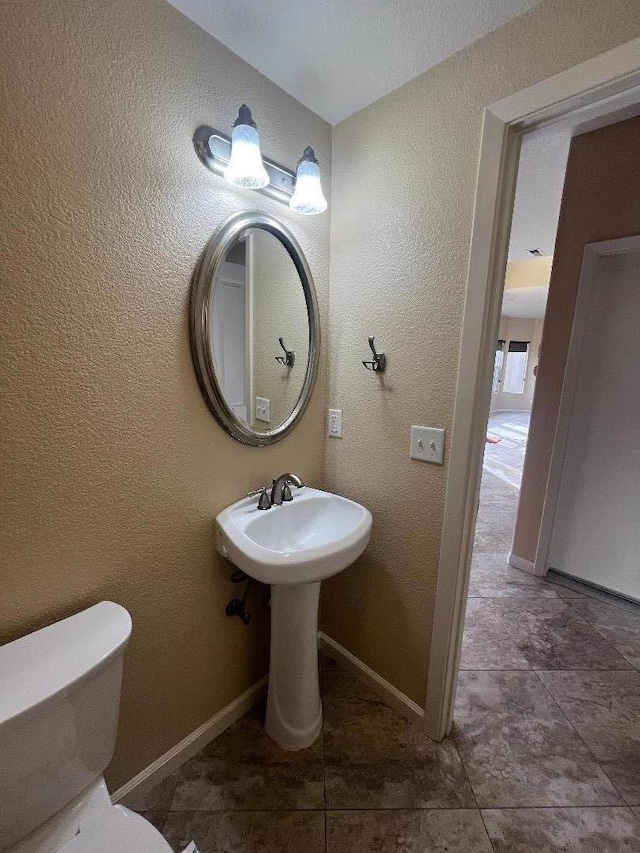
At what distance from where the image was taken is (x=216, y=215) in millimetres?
1090

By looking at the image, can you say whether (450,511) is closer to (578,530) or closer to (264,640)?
(264,640)

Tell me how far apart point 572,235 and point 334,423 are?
1.81m

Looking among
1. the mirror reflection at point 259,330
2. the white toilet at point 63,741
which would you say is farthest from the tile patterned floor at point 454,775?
the mirror reflection at point 259,330

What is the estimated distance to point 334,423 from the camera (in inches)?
60.7

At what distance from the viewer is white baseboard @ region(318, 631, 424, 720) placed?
1401 millimetres

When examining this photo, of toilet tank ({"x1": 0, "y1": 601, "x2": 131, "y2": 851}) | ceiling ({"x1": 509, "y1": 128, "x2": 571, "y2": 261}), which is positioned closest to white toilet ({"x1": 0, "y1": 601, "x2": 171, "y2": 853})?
toilet tank ({"x1": 0, "y1": 601, "x2": 131, "y2": 851})

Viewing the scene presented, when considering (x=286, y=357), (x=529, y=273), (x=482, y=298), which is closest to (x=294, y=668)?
(x=286, y=357)

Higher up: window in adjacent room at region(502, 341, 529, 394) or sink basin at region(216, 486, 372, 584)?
window in adjacent room at region(502, 341, 529, 394)

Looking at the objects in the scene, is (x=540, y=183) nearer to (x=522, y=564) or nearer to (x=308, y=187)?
(x=308, y=187)

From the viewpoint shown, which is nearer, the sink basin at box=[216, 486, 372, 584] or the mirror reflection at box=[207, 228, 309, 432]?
the sink basin at box=[216, 486, 372, 584]

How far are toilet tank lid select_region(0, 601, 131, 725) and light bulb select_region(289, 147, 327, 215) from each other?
1318 mm

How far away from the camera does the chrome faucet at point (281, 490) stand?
1.30 m

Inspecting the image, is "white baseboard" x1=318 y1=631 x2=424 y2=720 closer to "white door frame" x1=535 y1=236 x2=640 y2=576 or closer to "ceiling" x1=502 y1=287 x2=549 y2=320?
"white door frame" x1=535 y1=236 x2=640 y2=576

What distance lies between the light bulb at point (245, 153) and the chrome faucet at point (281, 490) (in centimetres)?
95
